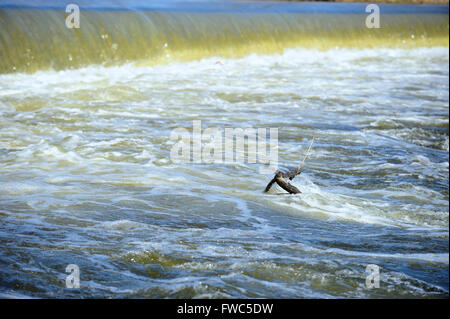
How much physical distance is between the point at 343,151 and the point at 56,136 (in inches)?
121

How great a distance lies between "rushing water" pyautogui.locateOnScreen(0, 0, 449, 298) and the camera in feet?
11.0

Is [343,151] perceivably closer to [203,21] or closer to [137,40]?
[137,40]

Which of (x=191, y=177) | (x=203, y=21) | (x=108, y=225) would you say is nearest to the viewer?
(x=108, y=225)

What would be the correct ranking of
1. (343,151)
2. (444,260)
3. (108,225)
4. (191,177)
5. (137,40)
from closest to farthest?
(444,260) → (108,225) → (191,177) → (343,151) → (137,40)

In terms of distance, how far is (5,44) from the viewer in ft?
32.5

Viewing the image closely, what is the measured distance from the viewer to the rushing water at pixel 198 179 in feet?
11.0

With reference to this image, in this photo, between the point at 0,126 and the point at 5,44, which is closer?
the point at 0,126

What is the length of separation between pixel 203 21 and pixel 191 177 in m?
9.10

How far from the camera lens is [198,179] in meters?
5.36

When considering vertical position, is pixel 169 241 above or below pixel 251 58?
below
